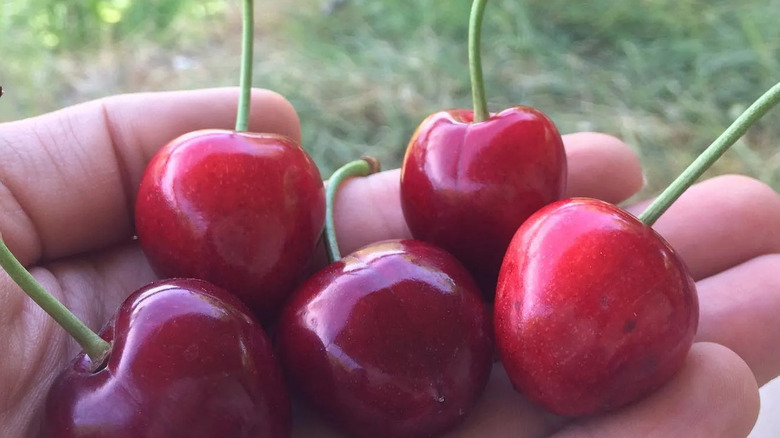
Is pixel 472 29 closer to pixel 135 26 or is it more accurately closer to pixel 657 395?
pixel 657 395

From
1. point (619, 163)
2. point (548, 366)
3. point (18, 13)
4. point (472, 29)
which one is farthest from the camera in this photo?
point (18, 13)

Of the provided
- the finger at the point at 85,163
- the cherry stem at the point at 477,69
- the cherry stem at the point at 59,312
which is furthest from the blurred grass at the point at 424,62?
the cherry stem at the point at 59,312

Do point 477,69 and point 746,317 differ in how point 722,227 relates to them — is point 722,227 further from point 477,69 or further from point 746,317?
point 477,69

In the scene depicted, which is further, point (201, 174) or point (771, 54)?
point (771, 54)

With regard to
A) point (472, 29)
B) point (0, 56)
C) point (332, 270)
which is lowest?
point (0, 56)

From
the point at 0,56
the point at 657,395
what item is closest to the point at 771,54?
the point at 657,395

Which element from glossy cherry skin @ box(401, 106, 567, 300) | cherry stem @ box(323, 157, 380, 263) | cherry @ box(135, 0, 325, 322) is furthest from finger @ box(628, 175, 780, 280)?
cherry @ box(135, 0, 325, 322)

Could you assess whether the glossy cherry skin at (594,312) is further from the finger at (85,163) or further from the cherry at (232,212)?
the finger at (85,163)
